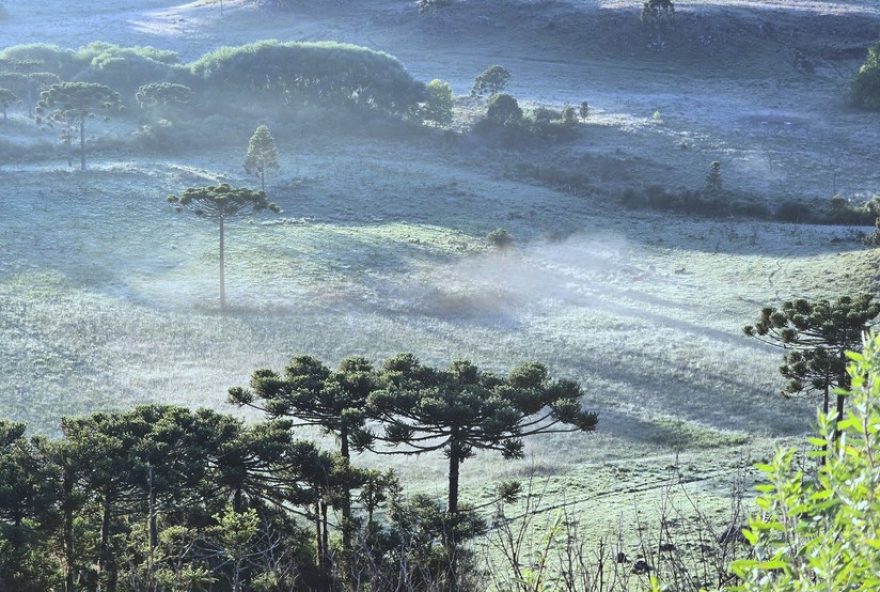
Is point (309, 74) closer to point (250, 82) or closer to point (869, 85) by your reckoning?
point (250, 82)

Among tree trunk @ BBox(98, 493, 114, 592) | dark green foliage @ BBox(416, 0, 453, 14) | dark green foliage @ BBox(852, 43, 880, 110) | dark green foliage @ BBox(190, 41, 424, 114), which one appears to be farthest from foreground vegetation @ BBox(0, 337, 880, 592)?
dark green foliage @ BBox(416, 0, 453, 14)

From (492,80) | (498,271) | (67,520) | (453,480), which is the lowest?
(498,271)

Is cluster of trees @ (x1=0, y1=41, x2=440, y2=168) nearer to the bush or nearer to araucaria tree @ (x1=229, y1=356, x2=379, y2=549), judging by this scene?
araucaria tree @ (x1=229, y1=356, x2=379, y2=549)

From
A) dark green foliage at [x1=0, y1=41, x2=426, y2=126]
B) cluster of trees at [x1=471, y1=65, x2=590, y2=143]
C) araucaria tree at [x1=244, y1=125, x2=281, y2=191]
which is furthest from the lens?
dark green foliage at [x1=0, y1=41, x2=426, y2=126]

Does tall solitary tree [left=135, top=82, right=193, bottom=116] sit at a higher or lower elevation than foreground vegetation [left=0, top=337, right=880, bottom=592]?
higher

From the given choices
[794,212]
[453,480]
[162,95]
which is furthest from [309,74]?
[453,480]

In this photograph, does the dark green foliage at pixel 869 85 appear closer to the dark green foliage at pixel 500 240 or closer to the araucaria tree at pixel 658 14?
the araucaria tree at pixel 658 14

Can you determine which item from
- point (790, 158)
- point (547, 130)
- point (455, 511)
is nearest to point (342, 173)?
point (547, 130)

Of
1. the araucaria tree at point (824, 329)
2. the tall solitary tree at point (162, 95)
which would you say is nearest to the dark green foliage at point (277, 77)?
the tall solitary tree at point (162, 95)
